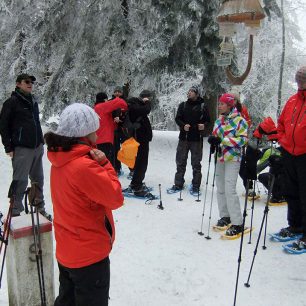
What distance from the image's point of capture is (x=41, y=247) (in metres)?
3.63

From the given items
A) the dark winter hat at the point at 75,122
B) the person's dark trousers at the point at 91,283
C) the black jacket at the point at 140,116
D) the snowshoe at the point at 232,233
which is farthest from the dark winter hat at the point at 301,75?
the person's dark trousers at the point at 91,283

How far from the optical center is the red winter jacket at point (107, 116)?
7.28m

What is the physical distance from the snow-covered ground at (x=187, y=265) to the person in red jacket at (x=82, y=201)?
142 cm

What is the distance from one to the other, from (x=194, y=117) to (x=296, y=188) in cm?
303

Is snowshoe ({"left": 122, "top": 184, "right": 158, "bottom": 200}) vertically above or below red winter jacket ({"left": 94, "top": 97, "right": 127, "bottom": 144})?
below

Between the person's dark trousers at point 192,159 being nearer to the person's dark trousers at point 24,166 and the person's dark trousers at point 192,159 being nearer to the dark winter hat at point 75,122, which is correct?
the person's dark trousers at point 24,166

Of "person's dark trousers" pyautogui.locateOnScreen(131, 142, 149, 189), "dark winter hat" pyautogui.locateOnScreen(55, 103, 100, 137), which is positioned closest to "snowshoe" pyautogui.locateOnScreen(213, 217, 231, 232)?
"person's dark trousers" pyautogui.locateOnScreen(131, 142, 149, 189)

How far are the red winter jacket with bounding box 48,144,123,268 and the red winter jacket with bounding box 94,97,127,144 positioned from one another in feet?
14.9

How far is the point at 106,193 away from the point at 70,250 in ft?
1.73

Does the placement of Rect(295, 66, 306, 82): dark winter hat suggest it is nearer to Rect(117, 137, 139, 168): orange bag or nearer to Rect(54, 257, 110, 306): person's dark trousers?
Rect(117, 137, 139, 168): orange bag

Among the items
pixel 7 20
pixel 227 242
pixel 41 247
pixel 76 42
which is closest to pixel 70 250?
pixel 41 247

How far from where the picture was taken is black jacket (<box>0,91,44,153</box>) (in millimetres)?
5488

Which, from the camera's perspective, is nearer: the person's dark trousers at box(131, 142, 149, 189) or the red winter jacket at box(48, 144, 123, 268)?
the red winter jacket at box(48, 144, 123, 268)

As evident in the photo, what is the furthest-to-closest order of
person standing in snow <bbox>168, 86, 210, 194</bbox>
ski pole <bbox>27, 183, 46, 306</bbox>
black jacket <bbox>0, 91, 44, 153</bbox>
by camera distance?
person standing in snow <bbox>168, 86, 210, 194</bbox>
black jacket <bbox>0, 91, 44, 153</bbox>
ski pole <bbox>27, 183, 46, 306</bbox>
